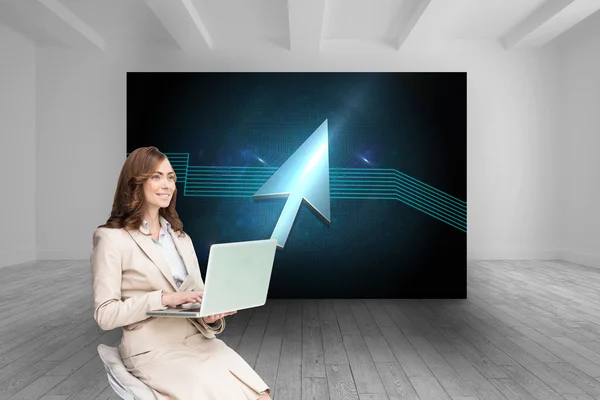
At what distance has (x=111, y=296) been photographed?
155cm

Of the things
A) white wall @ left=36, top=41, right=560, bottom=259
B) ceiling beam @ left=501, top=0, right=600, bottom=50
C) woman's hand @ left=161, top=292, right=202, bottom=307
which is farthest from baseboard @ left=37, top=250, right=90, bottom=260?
ceiling beam @ left=501, top=0, right=600, bottom=50

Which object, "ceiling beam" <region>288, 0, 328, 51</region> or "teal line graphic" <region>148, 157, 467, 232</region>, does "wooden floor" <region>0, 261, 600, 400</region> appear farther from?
"ceiling beam" <region>288, 0, 328, 51</region>

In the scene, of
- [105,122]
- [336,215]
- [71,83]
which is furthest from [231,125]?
[71,83]

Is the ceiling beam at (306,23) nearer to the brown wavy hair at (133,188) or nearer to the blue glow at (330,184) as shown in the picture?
the blue glow at (330,184)

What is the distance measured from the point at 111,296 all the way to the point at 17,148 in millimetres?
7223

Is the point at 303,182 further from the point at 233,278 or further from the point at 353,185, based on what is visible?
the point at 233,278

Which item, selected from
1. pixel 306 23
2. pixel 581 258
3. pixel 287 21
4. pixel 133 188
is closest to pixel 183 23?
pixel 287 21

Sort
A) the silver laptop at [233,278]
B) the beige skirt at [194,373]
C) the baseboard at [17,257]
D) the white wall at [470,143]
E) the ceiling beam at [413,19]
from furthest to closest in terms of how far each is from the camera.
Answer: the white wall at [470,143] → the baseboard at [17,257] → the ceiling beam at [413,19] → the beige skirt at [194,373] → the silver laptop at [233,278]

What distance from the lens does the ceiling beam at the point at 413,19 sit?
6.19 m

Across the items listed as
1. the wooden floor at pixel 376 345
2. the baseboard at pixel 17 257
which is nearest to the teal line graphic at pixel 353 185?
the wooden floor at pixel 376 345

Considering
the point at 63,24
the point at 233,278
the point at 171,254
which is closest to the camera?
the point at 233,278

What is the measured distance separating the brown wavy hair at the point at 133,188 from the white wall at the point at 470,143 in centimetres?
659

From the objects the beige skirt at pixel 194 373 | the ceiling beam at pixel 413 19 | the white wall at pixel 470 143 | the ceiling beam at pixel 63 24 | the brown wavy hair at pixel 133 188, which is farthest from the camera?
the white wall at pixel 470 143

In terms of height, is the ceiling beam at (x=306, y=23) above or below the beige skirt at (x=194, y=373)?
above
